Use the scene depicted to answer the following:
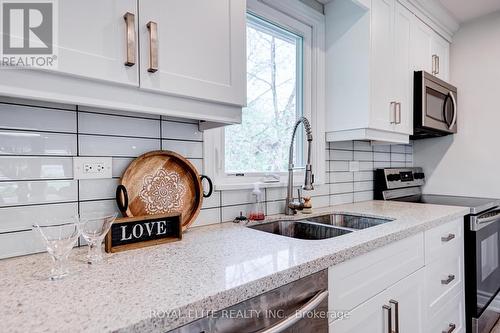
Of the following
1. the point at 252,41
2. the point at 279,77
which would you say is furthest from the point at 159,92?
the point at 279,77

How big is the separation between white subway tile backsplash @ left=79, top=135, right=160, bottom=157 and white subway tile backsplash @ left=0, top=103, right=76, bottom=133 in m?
0.06

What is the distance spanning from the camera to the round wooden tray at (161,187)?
45.2 inches

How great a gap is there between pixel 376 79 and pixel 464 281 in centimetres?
135

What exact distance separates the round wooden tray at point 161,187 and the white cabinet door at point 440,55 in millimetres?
2260

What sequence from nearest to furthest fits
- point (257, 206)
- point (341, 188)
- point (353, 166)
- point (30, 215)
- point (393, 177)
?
point (30, 215) → point (257, 206) → point (341, 188) → point (353, 166) → point (393, 177)

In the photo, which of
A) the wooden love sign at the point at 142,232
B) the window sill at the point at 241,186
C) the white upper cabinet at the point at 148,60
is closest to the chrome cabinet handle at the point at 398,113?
the window sill at the point at 241,186

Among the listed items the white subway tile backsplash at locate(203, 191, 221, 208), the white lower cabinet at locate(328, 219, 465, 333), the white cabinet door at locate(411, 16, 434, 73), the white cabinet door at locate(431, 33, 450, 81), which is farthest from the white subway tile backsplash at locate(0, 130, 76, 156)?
the white cabinet door at locate(431, 33, 450, 81)

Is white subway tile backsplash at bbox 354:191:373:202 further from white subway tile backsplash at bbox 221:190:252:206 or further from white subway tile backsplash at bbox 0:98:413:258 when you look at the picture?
white subway tile backsplash at bbox 0:98:413:258

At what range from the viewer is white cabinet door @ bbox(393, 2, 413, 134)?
2047 millimetres

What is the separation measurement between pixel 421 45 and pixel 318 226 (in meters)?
1.75

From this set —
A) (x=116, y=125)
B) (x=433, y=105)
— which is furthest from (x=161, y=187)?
(x=433, y=105)

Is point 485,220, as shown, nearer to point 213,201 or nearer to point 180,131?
point 213,201

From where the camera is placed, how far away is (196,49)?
1021 millimetres

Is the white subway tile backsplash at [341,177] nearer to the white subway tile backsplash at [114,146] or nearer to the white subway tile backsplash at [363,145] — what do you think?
the white subway tile backsplash at [363,145]
